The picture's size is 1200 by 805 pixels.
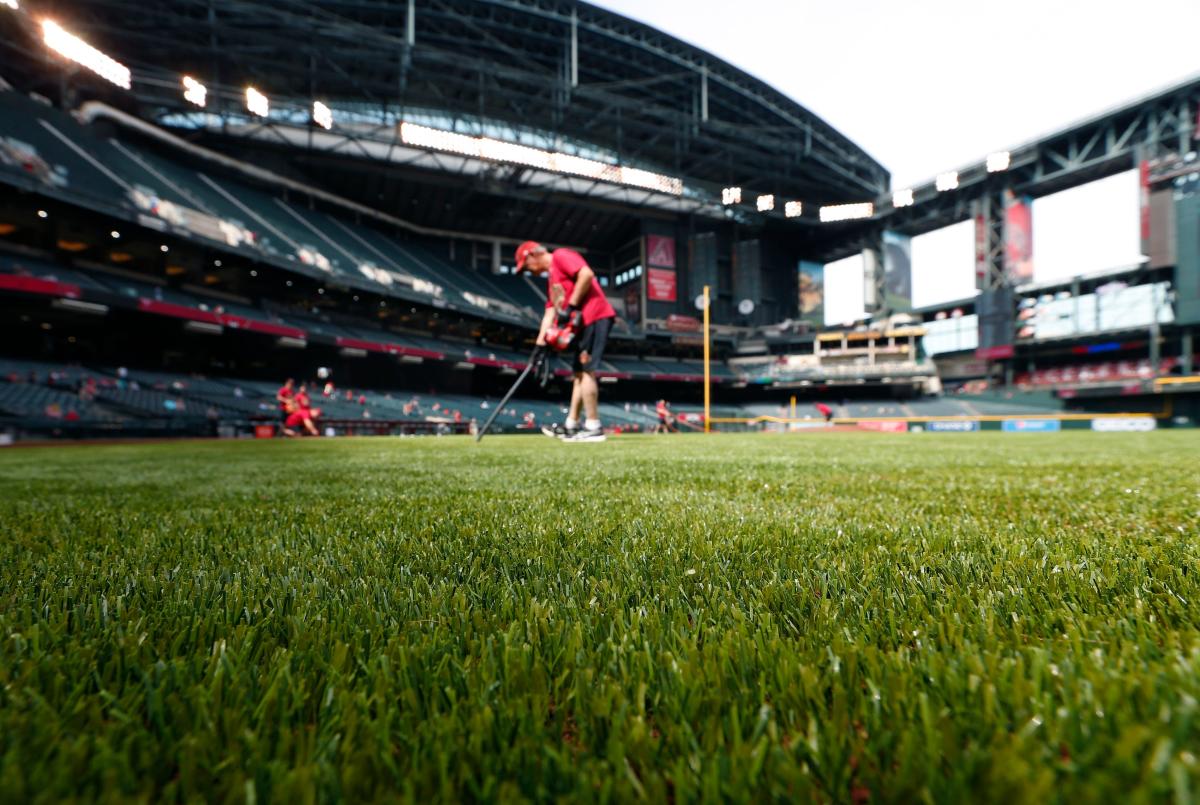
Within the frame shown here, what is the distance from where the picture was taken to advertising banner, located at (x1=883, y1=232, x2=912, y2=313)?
40719mm

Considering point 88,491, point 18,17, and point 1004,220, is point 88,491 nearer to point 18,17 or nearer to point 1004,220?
point 18,17

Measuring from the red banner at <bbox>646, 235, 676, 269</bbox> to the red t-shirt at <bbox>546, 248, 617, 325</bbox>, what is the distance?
118 feet

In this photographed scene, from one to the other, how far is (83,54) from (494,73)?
57.6 ft

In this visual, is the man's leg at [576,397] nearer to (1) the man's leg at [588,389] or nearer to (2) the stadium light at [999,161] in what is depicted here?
(1) the man's leg at [588,389]

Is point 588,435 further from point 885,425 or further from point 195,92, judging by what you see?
point 885,425

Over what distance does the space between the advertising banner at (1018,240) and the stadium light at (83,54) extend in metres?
48.3

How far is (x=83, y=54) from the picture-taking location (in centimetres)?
2227

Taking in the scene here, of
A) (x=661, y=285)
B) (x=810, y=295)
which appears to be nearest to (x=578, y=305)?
(x=661, y=285)

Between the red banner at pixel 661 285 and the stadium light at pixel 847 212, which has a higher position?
the stadium light at pixel 847 212

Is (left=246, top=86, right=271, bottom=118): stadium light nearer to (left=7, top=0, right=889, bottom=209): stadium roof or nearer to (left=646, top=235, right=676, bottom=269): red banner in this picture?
(left=7, top=0, right=889, bottom=209): stadium roof

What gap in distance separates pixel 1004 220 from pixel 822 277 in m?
15.3

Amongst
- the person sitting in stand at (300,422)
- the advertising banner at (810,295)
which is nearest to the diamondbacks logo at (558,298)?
the person sitting in stand at (300,422)

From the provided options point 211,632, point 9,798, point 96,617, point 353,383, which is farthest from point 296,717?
point 353,383

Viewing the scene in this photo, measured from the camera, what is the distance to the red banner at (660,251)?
41.6 m
